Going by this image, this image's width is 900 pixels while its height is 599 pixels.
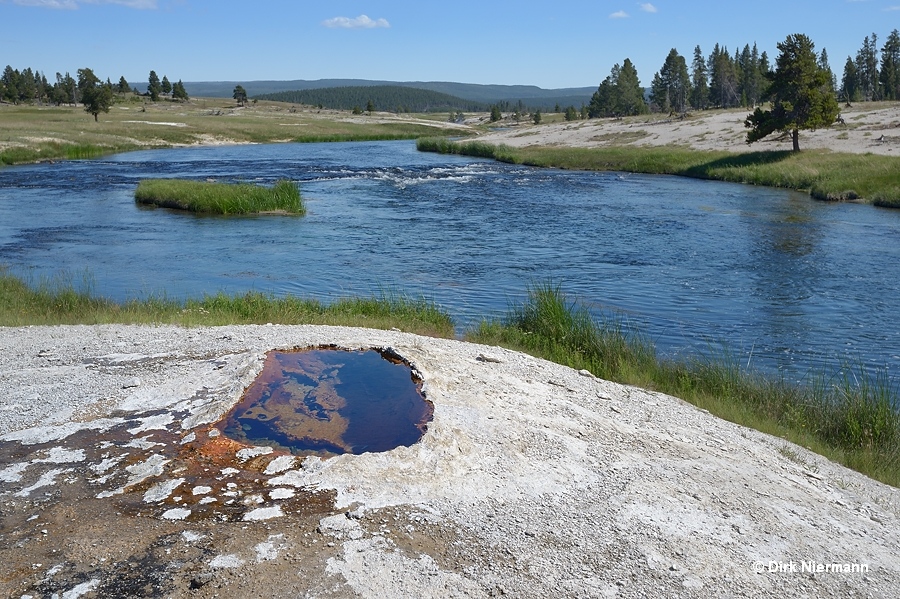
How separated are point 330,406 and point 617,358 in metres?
4.96

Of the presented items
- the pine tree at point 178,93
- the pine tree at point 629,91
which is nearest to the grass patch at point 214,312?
the pine tree at point 629,91

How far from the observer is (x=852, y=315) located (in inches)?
668

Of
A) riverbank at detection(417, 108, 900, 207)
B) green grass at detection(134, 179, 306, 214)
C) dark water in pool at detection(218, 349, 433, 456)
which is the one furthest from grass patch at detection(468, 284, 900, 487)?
riverbank at detection(417, 108, 900, 207)

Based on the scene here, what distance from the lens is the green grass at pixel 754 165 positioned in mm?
34375

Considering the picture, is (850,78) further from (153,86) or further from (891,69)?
(153,86)

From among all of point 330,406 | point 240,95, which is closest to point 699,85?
point 240,95

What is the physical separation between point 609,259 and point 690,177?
2448cm

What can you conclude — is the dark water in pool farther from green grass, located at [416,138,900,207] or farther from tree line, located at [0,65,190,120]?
tree line, located at [0,65,190,120]

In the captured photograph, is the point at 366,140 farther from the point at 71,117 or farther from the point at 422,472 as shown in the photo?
the point at 422,472

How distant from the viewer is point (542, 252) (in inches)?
977

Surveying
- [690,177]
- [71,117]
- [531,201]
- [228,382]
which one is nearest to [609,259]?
[531,201]

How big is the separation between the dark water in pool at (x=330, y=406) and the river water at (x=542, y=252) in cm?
518

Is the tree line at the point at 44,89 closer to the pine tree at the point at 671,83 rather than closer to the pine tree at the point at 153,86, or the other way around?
the pine tree at the point at 153,86

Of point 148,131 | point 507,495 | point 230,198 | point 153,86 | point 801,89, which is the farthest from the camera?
point 153,86
